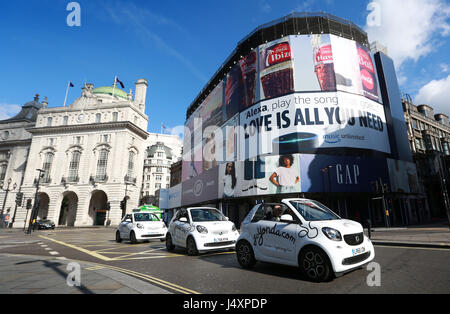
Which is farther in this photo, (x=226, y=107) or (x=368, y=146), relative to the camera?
(x=226, y=107)

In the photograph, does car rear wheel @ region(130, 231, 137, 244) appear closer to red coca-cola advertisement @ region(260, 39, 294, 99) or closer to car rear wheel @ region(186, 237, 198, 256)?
car rear wheel @ region(186, 237, 198, 256)

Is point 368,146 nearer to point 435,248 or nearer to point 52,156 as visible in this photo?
point 435,248

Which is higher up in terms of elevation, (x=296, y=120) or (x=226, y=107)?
(x=226, y=107)

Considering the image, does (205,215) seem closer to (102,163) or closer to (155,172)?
(102,163)

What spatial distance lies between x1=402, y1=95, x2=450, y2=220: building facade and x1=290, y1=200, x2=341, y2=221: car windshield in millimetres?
39846

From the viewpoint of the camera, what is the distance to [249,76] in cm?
3188

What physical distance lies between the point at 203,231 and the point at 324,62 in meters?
28.4

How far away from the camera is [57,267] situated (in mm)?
5945

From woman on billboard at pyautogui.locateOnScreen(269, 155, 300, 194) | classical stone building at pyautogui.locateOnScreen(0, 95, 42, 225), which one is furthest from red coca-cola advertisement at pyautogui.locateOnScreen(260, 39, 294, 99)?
classical stone building at pyautogui.locateOnScreen(0, 95, 42, 225)

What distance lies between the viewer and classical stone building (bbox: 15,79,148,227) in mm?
45438

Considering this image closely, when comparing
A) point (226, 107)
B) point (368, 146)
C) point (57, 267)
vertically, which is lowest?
point (57, 267)

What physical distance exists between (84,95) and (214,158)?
3634 centimetres

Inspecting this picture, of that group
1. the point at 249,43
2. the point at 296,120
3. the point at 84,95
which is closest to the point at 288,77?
the point at 296,120
